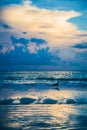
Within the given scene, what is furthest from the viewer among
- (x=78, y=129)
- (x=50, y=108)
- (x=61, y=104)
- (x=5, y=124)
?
(x=61, y=104)

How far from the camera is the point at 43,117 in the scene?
4566mm

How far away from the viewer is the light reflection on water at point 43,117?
3992 millimetres

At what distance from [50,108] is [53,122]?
1320mm

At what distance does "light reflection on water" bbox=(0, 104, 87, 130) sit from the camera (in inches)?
157

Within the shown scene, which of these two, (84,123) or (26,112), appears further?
(26,112)

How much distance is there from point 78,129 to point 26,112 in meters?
1.39

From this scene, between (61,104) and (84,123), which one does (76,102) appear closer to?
(61,104)

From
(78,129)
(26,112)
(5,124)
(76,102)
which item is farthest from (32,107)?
(78,129)

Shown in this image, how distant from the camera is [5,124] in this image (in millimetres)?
4117

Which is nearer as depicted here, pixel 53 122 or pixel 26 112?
pixel 53 122

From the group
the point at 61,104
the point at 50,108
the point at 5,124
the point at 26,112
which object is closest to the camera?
the point at 5,124

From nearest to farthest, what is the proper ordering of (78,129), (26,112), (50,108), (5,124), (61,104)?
(78,129) < (5,124) < (26,112) < (50,108) < (61,104)

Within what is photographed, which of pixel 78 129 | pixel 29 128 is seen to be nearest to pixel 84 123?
pixel 78 129

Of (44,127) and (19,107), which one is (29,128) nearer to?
(44,127)
